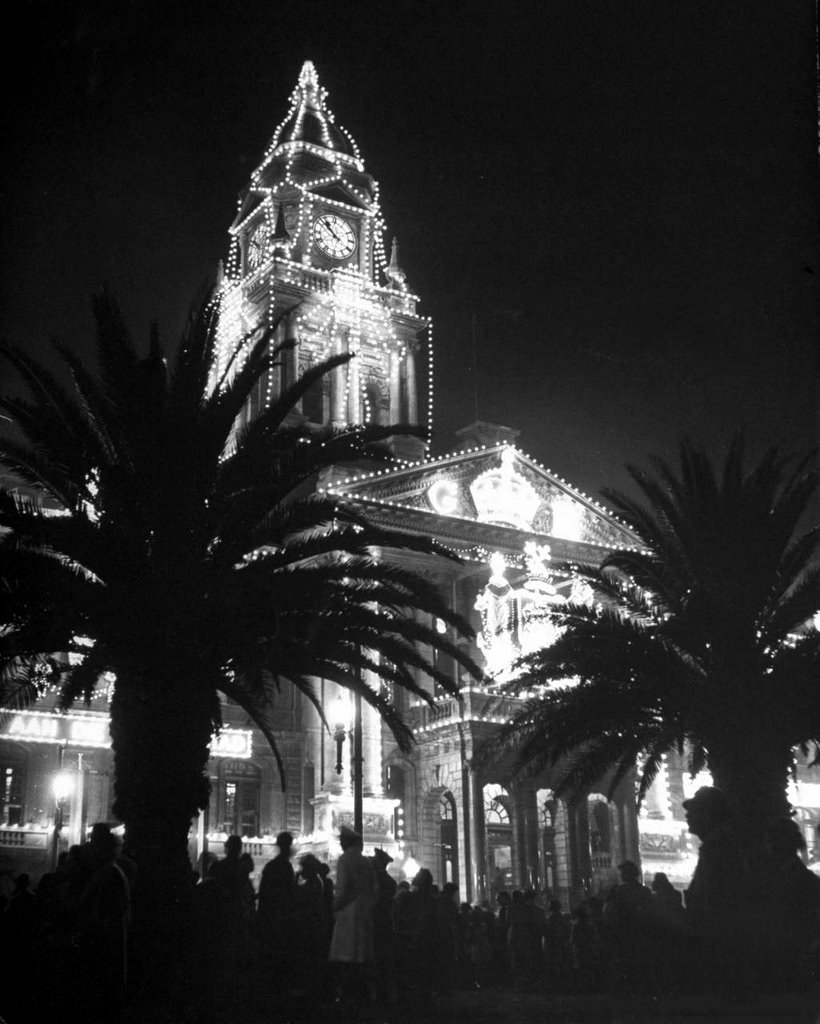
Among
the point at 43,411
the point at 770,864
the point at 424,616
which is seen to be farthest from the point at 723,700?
the point at 424,616

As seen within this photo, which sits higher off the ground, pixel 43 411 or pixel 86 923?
pixel 43 411

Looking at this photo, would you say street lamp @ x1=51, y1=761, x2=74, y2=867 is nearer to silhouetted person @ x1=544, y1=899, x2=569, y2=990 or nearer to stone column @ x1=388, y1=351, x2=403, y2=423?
silhouetted person @ x1=544, y1=899, x2=569, y2=990

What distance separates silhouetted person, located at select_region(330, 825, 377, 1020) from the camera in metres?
13.5

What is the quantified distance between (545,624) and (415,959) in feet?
89.9

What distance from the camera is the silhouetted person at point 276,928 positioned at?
14.7m

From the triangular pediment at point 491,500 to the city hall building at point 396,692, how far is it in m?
0.08

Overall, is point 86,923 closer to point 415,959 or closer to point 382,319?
point 415,959

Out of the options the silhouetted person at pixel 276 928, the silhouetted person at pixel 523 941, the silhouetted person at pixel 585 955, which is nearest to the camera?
the silhouetted person at pixel 276 928

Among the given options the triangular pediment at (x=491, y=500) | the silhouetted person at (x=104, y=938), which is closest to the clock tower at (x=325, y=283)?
the triangular pediment at (x=491, y=500)

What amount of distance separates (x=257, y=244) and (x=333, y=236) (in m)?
3.56

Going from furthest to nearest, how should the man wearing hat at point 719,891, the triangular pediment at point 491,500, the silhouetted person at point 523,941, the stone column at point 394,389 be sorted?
the stone column at point 394,389 < the triangular pediment at point 491,500 < the silhouetted person at point 523,941 < the man wearing hat at point 719,891

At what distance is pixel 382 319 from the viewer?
2068 inches

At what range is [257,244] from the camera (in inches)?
2126

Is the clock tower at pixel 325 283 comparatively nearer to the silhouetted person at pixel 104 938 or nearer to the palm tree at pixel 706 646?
the palm tree at pixel 706 646
